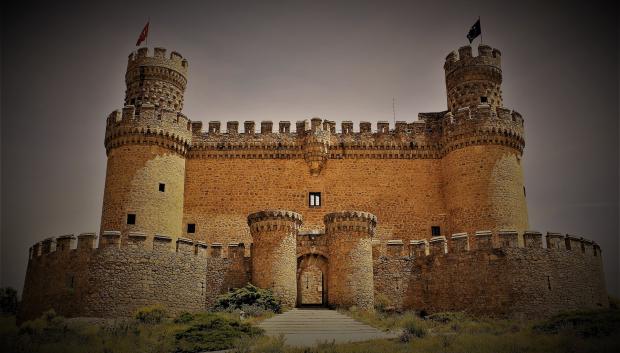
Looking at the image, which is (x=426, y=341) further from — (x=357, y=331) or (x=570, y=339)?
(x=570, y=339)

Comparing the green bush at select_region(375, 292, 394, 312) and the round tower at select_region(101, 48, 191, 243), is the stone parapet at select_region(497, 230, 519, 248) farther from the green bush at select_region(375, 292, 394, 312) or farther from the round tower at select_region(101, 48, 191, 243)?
the round tower at select_region(101, 48, 191, 243)

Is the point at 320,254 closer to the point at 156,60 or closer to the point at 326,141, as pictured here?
the point at 326,141

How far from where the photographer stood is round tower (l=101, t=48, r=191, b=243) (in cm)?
2522

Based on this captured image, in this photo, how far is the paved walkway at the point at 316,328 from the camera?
49.9 feet

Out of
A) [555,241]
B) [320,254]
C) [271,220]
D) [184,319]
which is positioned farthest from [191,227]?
[555,241]

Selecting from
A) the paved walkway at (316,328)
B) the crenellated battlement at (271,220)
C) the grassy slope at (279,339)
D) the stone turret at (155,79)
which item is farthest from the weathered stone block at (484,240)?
the stone turret at (155,79)

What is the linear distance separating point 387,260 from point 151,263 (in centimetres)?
953

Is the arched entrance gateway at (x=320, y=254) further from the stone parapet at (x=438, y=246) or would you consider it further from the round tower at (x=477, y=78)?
the round tower at (x=477, y=78)

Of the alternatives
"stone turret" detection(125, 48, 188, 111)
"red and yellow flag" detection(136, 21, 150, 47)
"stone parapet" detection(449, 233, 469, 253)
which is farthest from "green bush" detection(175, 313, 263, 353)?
"red and yellow flag" detection(136, 21, 150, 47)

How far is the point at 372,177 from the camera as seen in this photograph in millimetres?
28938

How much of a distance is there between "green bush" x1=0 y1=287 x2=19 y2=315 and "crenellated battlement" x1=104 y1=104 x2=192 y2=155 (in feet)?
56.5

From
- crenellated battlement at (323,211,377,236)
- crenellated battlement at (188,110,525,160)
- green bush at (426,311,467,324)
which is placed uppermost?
crenellated battlement at (188,110,525,160)

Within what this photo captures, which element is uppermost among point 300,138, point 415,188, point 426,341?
point 300,138

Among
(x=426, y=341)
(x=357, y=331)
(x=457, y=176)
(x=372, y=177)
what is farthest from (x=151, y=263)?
(x=457, y=176)
